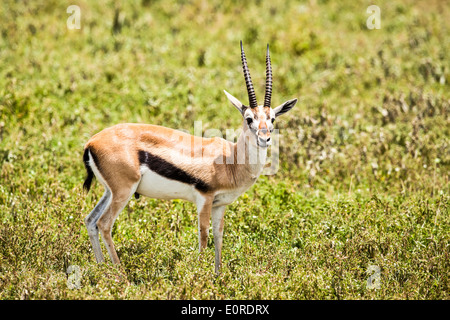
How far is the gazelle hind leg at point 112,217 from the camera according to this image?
593cm

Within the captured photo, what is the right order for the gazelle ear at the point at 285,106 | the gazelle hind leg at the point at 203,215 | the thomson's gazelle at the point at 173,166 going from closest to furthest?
the thomson's gazelle at the point at 173,166
the gazelle hind leg at the point at 203,215
the gazelle ear at the point at 285,106

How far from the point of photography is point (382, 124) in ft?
33.7

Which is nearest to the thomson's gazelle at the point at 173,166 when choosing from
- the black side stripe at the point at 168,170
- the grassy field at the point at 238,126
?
the black side stripe at the point at 168,170

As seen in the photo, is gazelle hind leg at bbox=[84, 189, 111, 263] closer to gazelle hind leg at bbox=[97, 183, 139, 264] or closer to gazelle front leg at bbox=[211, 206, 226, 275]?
gazelle hind leg at bbox=[97, 183, 139, 264]

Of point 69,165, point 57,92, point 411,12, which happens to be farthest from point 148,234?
point 411,12

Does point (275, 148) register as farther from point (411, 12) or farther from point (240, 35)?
point (411, 12)

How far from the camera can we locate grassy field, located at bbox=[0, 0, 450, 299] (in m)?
5.82

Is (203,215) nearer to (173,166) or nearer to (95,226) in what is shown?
(173,166)

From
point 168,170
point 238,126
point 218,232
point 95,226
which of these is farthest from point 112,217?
point 238,126

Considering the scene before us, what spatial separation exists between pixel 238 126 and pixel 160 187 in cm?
412

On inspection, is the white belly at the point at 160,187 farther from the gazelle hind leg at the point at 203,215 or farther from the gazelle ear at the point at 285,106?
the gazelle ear at the point at 285,106

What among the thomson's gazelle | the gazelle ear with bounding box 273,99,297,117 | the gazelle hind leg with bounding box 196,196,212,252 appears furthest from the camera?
the gazelle ear with bounding box 273,99,297,117

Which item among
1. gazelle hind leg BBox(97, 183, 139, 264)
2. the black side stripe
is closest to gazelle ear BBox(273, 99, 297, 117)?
the black side stripe
